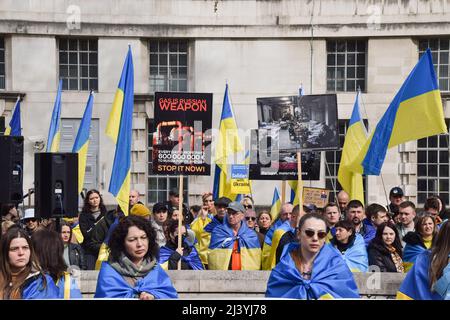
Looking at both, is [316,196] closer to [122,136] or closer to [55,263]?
[122,136]

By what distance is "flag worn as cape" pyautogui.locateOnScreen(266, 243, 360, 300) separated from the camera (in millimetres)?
8383

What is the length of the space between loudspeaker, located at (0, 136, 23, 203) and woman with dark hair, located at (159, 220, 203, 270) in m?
2.66

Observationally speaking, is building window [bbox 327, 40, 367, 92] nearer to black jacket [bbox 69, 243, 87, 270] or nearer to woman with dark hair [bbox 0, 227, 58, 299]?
black jacket [bbox 69, 243, 87, 270]

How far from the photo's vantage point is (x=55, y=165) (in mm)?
11375

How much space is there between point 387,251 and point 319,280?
3.53 m

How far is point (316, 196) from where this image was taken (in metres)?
17.0

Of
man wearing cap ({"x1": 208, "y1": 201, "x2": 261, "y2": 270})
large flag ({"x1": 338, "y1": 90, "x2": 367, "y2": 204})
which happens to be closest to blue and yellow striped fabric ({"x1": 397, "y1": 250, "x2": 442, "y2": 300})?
man wearing cap ({"x1": 208, "y1": 201, "x2": 261, "y2": 270})

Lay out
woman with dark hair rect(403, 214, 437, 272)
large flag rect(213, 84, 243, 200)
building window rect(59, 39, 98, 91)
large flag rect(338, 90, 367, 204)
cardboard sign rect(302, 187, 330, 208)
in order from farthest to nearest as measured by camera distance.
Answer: building window rect(59, 39, 98, 91), large flag rect(213, 84, 243, 200), large flag rect(338, 90, 367, 204), cardboard sign rect(302, 187, 330, 208), woman with dark hair rect(403, 214, 437, 272)

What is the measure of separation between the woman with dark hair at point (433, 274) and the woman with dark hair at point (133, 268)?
1837mm

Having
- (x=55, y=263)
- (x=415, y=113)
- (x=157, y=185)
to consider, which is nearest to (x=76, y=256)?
(x=55, y=263)
